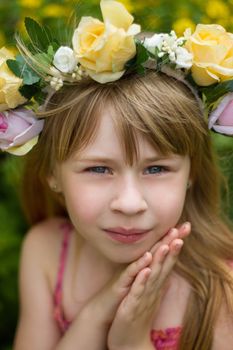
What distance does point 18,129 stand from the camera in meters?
1.79

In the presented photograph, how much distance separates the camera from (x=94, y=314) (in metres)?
1.98

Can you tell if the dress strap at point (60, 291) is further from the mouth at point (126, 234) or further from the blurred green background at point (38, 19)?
the mouth at point (126, 234)

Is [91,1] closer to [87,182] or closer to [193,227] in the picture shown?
[87,182]

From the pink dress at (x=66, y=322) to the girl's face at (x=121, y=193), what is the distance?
358 mm

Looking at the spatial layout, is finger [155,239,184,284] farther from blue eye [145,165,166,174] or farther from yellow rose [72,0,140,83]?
yellow rose [72,0,140,83]

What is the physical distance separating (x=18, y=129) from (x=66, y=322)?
77 cm

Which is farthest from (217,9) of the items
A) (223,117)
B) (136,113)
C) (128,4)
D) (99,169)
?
(99,169)

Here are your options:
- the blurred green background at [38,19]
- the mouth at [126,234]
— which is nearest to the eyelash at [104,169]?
the mouth at [126,234]

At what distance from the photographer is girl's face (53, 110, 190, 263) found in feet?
5.51

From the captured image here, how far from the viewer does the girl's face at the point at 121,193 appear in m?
1.68

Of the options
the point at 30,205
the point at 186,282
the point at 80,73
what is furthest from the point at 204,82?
the point at 30,205

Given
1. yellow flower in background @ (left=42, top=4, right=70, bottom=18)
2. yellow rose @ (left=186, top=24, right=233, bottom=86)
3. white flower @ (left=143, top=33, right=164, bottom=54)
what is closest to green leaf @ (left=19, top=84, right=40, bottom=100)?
white flower @ (left=143, top=33, right=164, bottom=54)

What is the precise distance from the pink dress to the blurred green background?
0.34 metres

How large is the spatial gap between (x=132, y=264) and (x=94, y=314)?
0.27 metres
